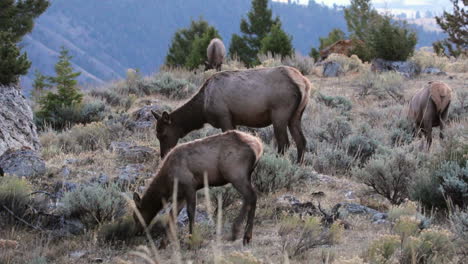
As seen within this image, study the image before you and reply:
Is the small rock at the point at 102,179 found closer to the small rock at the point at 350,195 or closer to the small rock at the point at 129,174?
the small rock at the point at 129,174

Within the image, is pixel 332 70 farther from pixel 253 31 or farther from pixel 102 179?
pixel 253 31

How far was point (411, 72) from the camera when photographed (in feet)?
66.8

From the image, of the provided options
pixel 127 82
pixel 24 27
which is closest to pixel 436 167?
pixel 24 27

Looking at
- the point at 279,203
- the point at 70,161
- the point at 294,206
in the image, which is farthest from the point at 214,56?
the point at 294,206

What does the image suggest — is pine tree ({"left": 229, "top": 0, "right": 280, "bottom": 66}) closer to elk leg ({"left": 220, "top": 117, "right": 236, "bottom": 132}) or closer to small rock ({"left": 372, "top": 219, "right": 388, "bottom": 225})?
elk leg ({"left": 220, "top": 117, "right": 236, "bottom": 132})

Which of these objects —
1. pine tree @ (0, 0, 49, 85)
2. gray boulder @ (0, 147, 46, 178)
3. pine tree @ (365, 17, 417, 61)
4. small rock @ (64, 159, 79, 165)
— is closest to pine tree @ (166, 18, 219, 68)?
pine tree @ (365, 17, 417, 61)

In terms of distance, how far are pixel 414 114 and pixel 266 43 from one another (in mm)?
18393

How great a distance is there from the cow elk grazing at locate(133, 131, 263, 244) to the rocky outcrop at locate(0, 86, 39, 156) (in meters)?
3.71

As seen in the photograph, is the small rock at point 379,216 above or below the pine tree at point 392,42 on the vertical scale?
below

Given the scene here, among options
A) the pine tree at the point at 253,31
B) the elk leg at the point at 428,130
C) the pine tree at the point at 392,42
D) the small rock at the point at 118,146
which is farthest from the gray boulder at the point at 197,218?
the pine tree at the point at 253,31

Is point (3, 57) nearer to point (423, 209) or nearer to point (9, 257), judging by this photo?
point (9, 257)

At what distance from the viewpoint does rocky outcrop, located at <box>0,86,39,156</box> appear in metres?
9.21

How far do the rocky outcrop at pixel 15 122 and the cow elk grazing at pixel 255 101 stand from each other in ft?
6.80

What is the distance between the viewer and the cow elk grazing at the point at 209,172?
588cm
